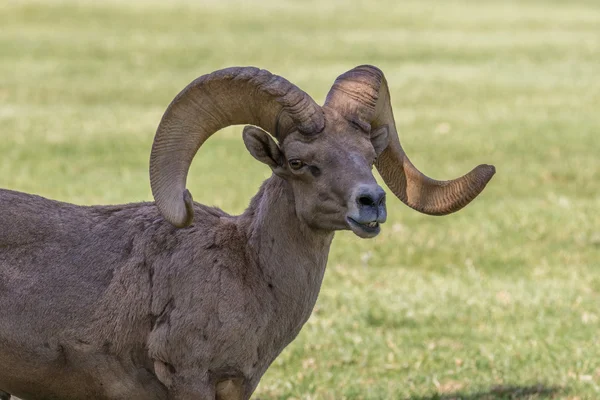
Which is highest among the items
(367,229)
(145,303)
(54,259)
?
(367,229)

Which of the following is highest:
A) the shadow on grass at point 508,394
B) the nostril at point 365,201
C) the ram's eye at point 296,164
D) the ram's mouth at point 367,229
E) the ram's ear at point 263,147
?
the ram's ear at point 263,147

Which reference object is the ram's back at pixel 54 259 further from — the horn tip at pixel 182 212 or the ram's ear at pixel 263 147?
the ram's ear at pixel 263 147

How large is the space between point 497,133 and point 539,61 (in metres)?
12.0

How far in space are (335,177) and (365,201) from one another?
25 cm

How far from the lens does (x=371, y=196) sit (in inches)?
238

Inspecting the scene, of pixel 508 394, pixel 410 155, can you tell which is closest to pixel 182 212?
pixel 508 394

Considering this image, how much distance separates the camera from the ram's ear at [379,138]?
6.81m

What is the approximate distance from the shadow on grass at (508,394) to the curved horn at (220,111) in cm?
297

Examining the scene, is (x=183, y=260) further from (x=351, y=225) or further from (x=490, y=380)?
(x=490, y=380)

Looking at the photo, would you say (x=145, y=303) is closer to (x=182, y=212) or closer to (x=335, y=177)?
(x=182, y=212)

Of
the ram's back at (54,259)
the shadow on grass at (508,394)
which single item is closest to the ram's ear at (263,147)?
the ram's back at (54,259)

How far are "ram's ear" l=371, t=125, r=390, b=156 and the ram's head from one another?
0.42 ft

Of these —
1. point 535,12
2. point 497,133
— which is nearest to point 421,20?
point 535,12

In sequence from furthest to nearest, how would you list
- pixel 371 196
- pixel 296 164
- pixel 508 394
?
pixel 508 394
pixel 296 164
pixel 371 196
